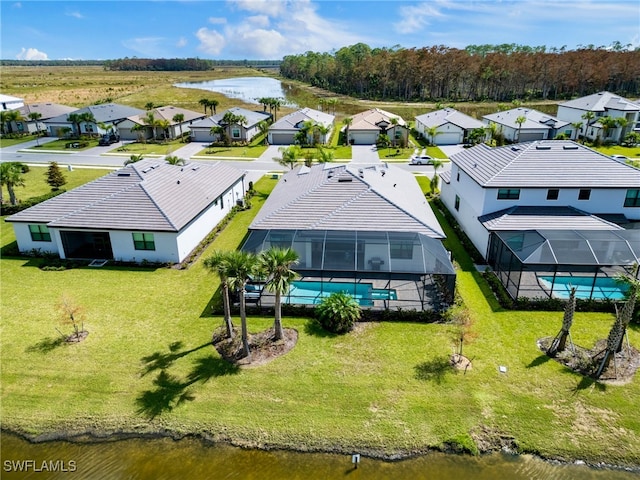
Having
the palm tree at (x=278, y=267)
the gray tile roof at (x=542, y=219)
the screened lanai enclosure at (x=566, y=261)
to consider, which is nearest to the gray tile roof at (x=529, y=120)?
the gray tile roof at (x=542, y=219)

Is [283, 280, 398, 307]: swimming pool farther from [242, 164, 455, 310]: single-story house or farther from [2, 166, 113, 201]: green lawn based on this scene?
[2, 166, 113, 201]: green lawn

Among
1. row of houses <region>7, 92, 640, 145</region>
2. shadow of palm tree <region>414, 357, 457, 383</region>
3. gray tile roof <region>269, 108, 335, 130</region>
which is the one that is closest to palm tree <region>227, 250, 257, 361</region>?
shadow of palm tree <region>414, 357, 457, 383</region>

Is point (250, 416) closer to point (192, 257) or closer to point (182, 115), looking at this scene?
point (192, 257)

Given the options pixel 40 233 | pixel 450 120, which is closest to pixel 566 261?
pixel 40 233

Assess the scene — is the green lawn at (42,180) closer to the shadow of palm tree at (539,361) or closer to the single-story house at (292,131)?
the single-story house at (292,131)

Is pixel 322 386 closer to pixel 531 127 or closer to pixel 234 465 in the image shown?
pixel 234 465

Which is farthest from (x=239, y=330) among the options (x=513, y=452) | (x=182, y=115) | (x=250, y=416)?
(x=182, y=115)

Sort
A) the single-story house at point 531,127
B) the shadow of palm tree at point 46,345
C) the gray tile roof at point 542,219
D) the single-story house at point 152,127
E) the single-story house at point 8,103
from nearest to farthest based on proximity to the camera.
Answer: the shadow of palm tree at point 46,345, the gray tile roof at point 542,219, the single-story house at point 531,127, the single-story house at point 152,127, the single-story house at point 8,103
